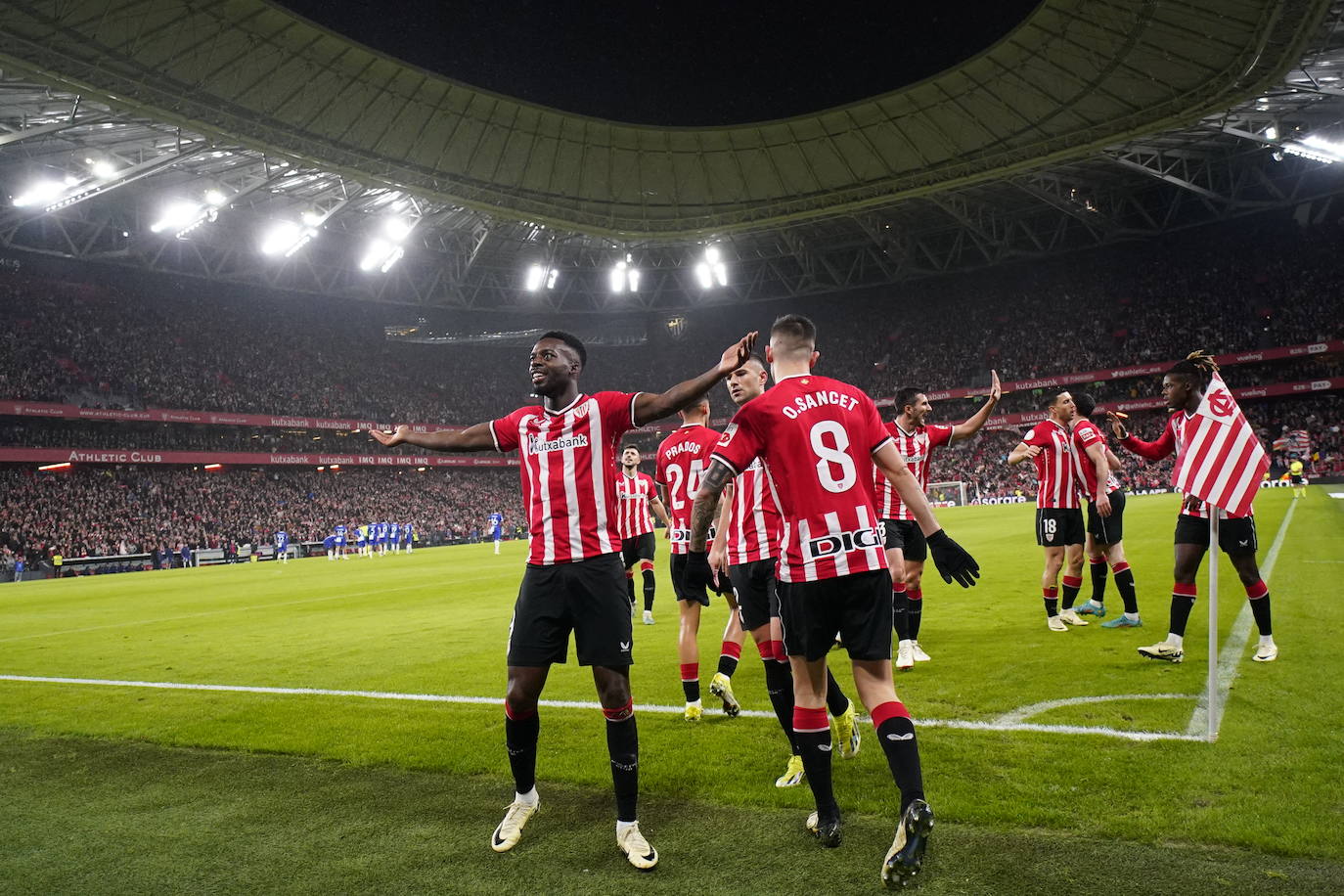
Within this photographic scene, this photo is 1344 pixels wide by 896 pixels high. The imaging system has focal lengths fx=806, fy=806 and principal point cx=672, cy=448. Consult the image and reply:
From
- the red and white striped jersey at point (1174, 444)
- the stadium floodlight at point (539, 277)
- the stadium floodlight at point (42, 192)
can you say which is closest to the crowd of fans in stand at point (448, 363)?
the stadium floodlight at point (539, 277)

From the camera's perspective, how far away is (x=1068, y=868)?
3420mm

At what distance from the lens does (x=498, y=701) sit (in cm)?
718

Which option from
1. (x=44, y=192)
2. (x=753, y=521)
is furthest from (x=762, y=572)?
(x=44, y=192)

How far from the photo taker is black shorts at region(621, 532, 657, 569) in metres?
10.8

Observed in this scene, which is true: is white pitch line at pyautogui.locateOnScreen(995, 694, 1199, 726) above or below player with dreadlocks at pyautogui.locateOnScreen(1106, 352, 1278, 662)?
below

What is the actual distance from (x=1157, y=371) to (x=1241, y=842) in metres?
54.3

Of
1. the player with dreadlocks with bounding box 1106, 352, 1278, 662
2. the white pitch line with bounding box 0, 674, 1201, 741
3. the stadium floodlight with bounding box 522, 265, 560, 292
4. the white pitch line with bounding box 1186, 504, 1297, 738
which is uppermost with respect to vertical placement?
the stadium floodlight with bounding box 522, 265, 560, 292

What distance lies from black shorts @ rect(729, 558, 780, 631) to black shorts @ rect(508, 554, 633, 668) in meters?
1.45

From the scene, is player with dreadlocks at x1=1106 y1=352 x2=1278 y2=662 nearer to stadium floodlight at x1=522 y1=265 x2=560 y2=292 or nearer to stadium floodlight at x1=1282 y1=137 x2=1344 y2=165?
stadium floodlight at x1=1282 y1=137 x2=1344 y2=165

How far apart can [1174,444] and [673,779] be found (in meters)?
5.79

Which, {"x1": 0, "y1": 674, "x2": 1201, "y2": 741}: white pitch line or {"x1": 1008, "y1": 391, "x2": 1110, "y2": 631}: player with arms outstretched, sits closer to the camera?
{"x1": 0, "y1": 674, "x2": 1201, "y2": 741}: white pitch line

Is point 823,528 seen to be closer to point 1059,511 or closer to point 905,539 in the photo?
point 905,539

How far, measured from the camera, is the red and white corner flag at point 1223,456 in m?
5.65

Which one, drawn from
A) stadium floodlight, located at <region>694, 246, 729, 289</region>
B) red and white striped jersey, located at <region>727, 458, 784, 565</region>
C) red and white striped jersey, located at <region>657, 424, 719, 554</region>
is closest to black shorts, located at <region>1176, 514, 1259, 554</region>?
red and white striped jersey, located at <region>727, 458, 784, 565</region>
